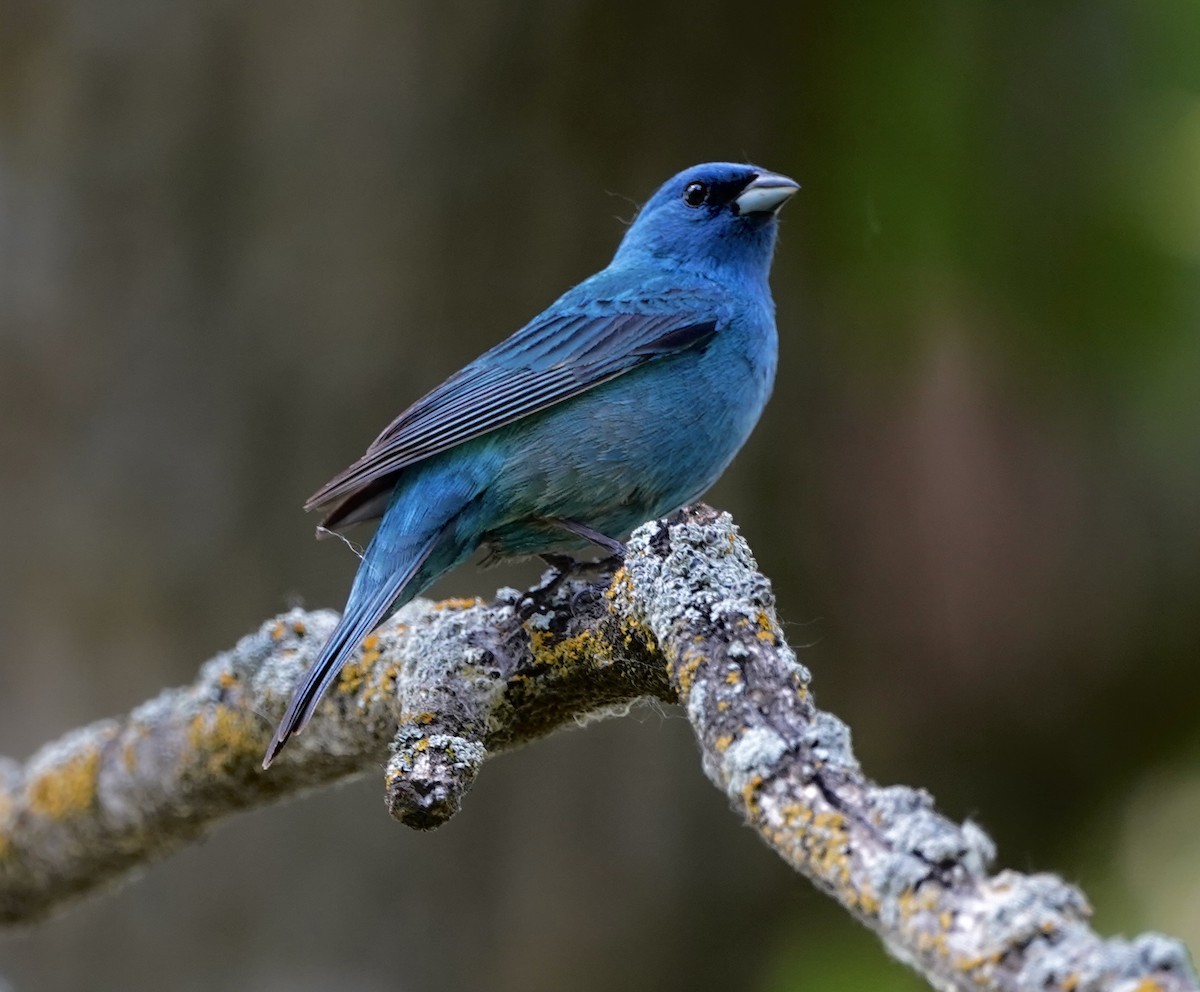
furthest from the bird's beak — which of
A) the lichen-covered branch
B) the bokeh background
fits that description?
the lichen-covered branch

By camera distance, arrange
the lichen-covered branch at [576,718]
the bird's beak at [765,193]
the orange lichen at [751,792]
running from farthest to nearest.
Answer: the bird's beak at [765,193] → the orange lichen at [751,792] → the lichen-covered branch at [576,718]

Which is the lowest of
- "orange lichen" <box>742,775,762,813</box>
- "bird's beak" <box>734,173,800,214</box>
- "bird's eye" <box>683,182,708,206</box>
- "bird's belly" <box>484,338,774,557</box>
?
"orange lichen" <box>742,775,762,813</box>

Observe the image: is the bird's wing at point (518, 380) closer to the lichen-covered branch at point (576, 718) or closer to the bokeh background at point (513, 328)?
the lichen-covered branch at point (576, 718)

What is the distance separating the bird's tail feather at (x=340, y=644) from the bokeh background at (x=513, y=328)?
137 centimetres

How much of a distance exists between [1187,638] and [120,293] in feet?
13.7

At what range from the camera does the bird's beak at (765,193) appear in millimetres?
4730

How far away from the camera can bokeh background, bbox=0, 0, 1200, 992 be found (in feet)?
16.1

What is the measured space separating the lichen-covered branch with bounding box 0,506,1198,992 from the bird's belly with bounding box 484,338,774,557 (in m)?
0.45

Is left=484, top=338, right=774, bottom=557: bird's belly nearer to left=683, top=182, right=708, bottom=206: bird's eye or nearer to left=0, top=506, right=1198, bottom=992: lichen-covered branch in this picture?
left=0, top=506, right=1198, bottom=992: lichen-covered branch

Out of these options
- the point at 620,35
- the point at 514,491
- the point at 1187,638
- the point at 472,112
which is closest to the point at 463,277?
the point at 472,112

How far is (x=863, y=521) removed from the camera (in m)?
5.30

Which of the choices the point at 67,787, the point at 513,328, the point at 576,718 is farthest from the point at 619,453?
the point at 67,787

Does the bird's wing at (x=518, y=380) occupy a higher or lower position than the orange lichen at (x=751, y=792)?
higher

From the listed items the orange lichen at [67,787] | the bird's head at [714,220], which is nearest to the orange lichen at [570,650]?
the orange lichen at [67,787]
